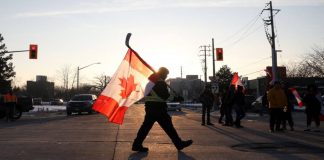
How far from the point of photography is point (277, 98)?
15.4 m

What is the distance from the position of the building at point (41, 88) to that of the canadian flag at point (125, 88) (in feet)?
497

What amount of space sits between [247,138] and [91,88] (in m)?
144

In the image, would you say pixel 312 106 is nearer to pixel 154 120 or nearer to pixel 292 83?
pixel 154 120

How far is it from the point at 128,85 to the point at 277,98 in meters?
6.65

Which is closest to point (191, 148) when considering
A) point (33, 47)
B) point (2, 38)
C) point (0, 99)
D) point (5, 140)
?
point (5, 140)

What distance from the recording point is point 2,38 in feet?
299

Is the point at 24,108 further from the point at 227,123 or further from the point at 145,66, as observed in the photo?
the point at 145,66

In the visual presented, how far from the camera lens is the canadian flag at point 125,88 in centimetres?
1017

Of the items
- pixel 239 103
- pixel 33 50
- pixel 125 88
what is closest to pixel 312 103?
pixel 239 103

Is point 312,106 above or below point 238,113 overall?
above

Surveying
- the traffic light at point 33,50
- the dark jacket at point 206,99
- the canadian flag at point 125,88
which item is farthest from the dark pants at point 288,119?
the traffic light at point 33,50

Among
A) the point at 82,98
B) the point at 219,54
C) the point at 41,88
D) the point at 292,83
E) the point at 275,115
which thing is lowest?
the point at 275,115

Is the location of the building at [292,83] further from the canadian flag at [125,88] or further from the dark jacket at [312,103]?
the canadian flag at [125,88]

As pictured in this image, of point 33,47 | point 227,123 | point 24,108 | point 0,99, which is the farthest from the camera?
point 33,47
